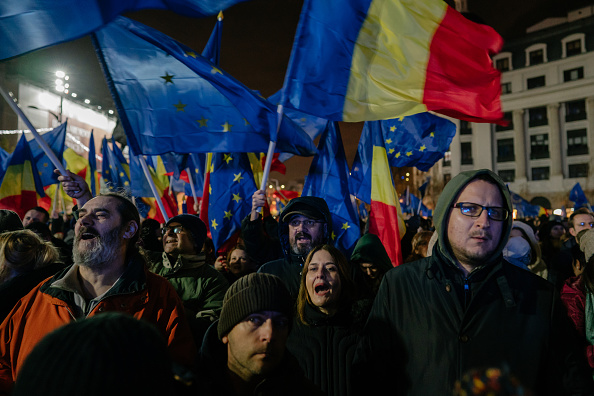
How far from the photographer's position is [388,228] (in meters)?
6.35

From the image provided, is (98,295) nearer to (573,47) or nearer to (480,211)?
(480,211)

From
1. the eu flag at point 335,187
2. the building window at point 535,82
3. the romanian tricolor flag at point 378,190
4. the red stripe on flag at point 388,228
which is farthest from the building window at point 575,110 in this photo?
the eu flag at point 335,187

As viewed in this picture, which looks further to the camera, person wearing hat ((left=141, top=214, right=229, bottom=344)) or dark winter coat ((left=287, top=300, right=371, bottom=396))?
person wearing hat ((left=141, top=214, right=229, bottom=344))

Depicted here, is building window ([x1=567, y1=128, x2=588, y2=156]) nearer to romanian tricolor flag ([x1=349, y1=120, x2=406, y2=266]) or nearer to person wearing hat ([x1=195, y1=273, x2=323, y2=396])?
romanian tricolor flag ([x1=349, y1=120, x2=406, y2=266])

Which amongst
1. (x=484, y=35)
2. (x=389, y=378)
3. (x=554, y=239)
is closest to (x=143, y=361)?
(x=389, y=378)

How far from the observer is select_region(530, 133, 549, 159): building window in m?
51.7

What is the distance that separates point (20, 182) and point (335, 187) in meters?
6.92

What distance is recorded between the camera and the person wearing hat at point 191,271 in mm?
3475

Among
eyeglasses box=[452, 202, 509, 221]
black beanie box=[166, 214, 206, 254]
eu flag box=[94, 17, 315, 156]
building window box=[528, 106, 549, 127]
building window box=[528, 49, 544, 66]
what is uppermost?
building window box=[528, 49, 544, 66]

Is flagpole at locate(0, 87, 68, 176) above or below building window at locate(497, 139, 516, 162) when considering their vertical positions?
below

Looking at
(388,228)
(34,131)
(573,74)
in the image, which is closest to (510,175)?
(573,74)

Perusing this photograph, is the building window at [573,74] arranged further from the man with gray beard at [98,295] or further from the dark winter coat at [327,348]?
the man with gray beard at [98,295]

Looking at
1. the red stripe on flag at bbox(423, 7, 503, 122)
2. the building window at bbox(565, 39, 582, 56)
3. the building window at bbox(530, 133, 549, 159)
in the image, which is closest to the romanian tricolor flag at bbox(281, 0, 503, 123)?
the red stripe on flag at bbox(423, 7, 503, 122)

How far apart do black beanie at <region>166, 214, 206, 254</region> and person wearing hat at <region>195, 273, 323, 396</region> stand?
2.05 meters
